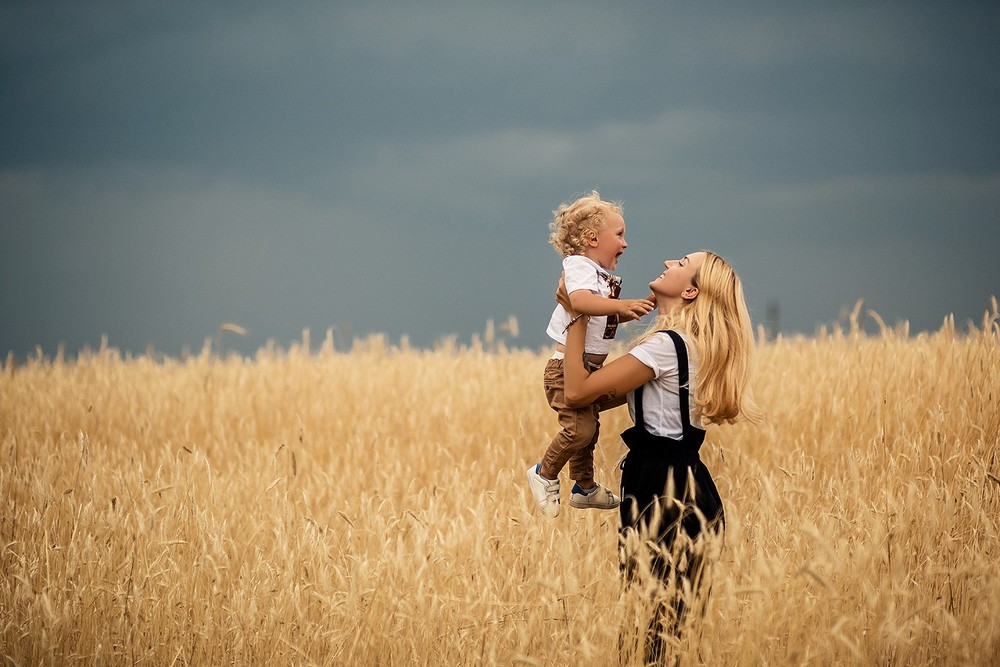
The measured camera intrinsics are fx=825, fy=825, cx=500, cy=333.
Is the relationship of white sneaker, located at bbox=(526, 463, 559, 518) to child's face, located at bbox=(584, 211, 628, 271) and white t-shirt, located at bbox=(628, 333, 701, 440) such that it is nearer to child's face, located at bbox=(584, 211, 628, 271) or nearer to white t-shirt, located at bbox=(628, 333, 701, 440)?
white t-shirt, located at bbox=(628, 333, 701, 440)

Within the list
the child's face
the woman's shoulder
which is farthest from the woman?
the child's face

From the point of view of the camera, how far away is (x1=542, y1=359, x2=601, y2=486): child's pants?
4.19 m

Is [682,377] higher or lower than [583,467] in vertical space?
higher

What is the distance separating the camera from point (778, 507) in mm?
5125

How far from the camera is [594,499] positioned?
445 cm

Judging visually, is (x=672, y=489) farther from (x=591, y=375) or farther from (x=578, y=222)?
(x=578, y=222)

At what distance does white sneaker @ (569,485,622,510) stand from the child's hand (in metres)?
1.08

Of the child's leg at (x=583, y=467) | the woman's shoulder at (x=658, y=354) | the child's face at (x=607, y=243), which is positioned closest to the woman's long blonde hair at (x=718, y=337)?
the woman's shoulder at (x=658, y=354)

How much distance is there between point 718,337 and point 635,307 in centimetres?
43

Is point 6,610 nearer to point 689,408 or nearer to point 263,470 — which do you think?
point 263,470

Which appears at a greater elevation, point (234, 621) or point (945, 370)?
point (945, 370)

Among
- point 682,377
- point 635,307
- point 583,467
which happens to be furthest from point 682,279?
point 583,467

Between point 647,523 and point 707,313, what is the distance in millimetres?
973

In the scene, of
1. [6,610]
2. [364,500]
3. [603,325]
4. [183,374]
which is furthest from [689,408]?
[183,374]
